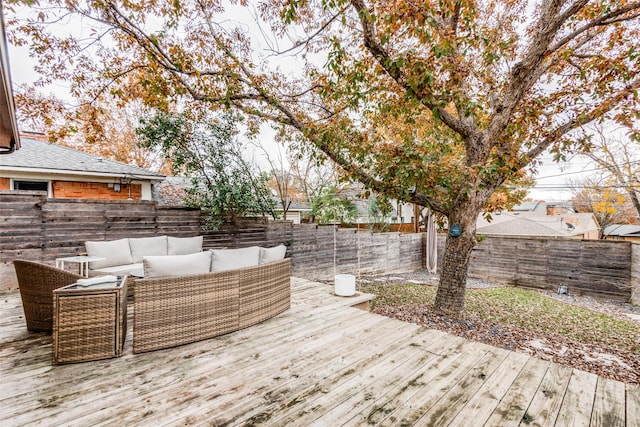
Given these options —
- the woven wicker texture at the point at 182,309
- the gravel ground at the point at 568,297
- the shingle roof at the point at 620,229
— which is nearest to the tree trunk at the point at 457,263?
the gravel ground at the point at 568,297

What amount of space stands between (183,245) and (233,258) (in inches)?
119

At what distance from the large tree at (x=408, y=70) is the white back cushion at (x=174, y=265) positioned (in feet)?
9.29

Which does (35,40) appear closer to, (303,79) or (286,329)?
(303,79)

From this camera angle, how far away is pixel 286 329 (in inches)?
122

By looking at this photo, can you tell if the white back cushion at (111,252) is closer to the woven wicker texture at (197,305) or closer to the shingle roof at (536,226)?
the woven wicker texture at (197,305)

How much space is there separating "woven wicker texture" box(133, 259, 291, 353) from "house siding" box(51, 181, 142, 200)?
6.88m

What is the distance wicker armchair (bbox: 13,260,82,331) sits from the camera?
2.64 metres

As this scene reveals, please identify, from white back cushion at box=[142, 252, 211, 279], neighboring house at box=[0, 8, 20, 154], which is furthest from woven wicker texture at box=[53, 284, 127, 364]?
neighboring house at box=[0, 8, 20, 154]

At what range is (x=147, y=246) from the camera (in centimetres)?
523

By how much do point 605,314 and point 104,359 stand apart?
879 cm

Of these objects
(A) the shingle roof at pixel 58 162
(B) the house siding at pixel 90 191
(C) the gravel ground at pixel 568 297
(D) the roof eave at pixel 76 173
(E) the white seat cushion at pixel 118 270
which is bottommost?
(C) the gravel ground at pixel 568 297

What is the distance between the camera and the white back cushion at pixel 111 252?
185 inches

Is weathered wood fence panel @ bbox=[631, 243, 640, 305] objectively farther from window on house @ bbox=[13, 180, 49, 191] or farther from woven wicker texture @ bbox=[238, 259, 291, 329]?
window on house @ bbox=[13, 180, 49, 191]

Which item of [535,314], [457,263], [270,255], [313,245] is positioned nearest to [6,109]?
[270,255]
